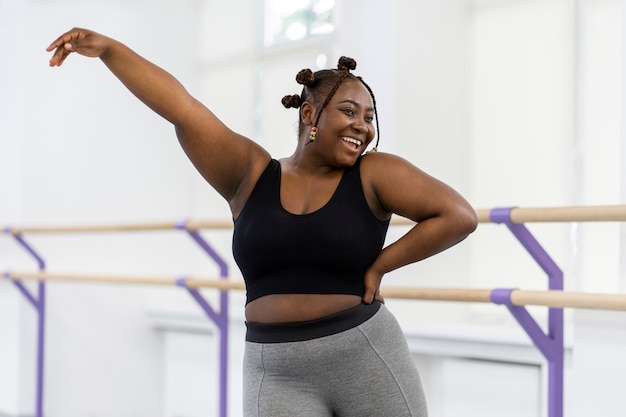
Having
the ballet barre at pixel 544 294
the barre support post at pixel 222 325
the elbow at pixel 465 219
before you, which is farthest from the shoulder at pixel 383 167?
the barre support post at pixel 222 325

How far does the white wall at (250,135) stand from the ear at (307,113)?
3.33ft

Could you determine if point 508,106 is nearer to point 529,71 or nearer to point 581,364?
point 529,71

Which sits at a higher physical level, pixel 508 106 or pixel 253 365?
pixel 508 106

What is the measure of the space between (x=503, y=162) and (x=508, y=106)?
230mm

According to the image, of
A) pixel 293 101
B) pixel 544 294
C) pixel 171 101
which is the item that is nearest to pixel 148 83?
pixel 171 101

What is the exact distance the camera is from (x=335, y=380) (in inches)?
57.1

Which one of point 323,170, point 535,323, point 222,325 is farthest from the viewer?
point 222,325

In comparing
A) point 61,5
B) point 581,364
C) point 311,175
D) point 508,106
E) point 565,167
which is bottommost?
point 581,364

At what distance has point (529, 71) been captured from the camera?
360cm

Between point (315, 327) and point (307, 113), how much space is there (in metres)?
0.39

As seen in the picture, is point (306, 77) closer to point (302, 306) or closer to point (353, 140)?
point (353, 140)

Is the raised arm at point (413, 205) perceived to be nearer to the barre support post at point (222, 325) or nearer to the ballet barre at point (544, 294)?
the ballet barre at point (544, 294)

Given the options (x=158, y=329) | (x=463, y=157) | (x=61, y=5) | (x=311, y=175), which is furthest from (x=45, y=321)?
(x=311, y=175)

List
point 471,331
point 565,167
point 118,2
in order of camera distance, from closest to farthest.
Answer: point 471,331 → point 565,167 → point 118,2
